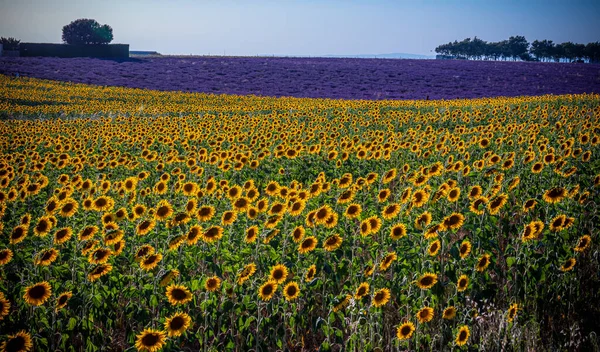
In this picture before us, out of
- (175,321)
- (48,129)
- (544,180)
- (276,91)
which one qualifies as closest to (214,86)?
(276,91)

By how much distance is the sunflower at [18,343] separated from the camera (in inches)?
113

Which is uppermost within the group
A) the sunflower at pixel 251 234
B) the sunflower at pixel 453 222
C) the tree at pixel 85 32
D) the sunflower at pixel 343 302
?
the tree at pixel 85 32

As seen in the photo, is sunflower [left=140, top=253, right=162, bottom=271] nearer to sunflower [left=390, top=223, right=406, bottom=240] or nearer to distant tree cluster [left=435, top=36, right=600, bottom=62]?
sunflower [left=390, top=223, right=406, bottom=240]

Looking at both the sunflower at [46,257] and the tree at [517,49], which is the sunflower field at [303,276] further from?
the tree at [517,49]

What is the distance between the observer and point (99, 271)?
3.55 meters

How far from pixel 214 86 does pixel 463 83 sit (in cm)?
2272

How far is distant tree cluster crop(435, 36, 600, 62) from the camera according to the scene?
344 feet

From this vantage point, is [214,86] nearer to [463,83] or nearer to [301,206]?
[463,83]

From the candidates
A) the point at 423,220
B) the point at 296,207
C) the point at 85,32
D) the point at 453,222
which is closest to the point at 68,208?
the point at 296,207

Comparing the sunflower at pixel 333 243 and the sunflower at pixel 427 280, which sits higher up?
the sunflower at pixel 333 243

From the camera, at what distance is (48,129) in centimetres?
1403

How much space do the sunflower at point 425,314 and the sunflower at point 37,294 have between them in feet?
9.18

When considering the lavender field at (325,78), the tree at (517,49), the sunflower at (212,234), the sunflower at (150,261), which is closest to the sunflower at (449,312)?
the sunflower at (212,234)

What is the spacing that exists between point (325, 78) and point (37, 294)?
42071 mm
